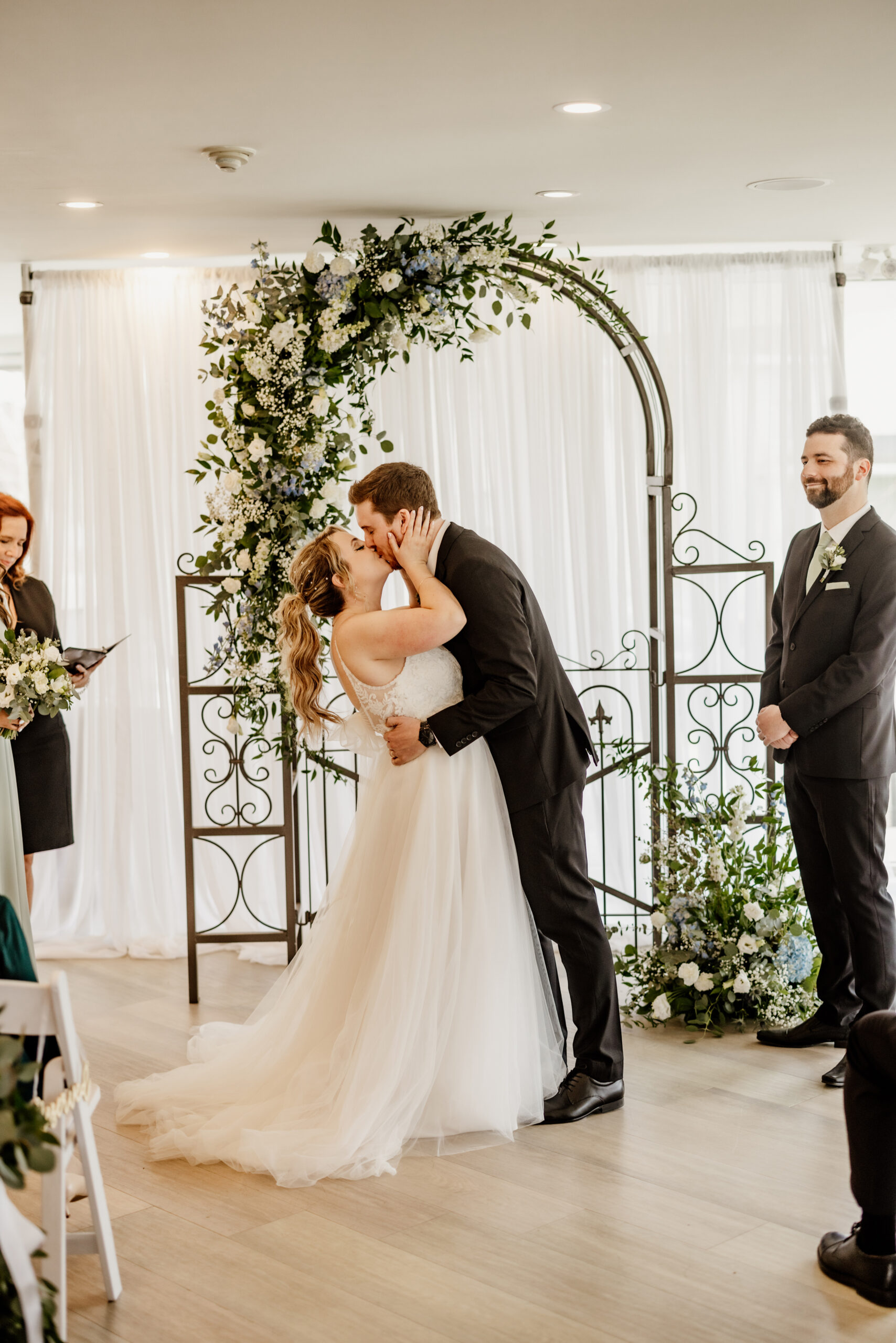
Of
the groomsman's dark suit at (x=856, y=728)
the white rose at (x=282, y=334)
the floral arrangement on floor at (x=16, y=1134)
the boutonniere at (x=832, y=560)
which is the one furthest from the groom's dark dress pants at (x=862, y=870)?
the floral arrangement on floor at (x=16, y=1134)

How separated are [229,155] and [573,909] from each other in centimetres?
234

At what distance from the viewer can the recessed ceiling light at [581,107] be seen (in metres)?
3.32

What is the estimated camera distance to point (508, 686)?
338 cm

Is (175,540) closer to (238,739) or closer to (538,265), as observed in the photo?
(238,739)

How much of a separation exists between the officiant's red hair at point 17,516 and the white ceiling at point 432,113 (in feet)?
3.24

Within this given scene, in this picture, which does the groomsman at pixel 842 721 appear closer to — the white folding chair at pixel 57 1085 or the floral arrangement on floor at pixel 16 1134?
the white folding chair at pixel 57 1085

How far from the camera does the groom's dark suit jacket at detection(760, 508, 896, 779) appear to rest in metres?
3.73

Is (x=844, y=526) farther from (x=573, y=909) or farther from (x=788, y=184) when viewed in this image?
(x=573, y=909)

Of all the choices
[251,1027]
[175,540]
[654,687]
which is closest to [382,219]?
[175,540]

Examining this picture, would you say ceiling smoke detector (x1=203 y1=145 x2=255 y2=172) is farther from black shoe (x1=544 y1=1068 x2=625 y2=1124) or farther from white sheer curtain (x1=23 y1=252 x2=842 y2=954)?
black shoe (x1=544 y1=1068 x2=625 y2=1124)

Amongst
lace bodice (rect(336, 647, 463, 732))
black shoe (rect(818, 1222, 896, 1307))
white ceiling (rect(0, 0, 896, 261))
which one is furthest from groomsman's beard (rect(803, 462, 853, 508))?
black shoe (rect(818, 1222, 896, 1307))

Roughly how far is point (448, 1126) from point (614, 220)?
3317mm

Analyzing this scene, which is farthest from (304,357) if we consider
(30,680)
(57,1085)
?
(57,1085)

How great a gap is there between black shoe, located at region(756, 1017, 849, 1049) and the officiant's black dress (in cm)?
251
